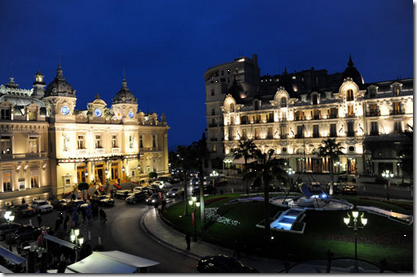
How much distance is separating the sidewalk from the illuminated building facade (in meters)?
36.4

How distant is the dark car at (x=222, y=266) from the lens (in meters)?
16.7

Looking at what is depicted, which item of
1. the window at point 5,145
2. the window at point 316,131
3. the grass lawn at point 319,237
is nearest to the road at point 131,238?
the grass lawn at point 319,237

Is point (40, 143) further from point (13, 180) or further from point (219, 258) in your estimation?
point (219, 258)

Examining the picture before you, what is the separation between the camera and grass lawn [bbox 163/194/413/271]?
19.7m

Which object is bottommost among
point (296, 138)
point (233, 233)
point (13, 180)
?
point (233, 233)

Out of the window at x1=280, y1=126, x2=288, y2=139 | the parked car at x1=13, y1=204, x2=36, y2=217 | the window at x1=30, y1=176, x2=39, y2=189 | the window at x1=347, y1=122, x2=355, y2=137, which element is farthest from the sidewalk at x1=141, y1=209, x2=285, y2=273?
the window at x1=347, y1=122, x2=355, y2=137

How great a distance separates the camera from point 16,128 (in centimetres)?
4206

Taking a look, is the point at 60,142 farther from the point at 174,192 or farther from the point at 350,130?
the point at 350,130

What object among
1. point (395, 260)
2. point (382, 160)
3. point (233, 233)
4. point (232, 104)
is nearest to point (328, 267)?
point (395, 260)

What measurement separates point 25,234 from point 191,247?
1485 cm

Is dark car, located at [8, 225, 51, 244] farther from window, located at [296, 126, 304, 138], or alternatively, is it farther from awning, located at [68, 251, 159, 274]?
window, located at [296, 126, 304, 138]

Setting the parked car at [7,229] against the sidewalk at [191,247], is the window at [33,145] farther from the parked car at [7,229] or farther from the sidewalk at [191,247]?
the sidewalk at [191,247]

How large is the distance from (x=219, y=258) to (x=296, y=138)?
45.5 meters

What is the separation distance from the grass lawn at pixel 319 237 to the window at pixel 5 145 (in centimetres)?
2751
